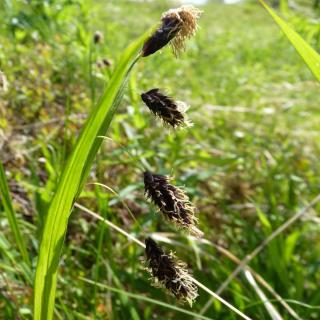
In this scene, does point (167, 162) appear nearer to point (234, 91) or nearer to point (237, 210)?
point (237, 210)

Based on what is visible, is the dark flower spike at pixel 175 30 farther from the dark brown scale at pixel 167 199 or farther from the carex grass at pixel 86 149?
the dark brown scale at pixel 167 199

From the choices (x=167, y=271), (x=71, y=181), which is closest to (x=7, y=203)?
(x=71, y=181)

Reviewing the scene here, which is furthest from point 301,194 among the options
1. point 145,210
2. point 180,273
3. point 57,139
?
point 180,273

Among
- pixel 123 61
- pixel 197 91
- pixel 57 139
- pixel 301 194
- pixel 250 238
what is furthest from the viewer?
pixel 197 91

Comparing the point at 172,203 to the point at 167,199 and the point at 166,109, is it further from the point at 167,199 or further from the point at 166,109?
the point at 166,109

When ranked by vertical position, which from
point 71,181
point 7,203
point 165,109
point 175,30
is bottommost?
point 7,203

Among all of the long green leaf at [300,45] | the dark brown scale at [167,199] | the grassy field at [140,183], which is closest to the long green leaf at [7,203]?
the grassy field at [140,183]
